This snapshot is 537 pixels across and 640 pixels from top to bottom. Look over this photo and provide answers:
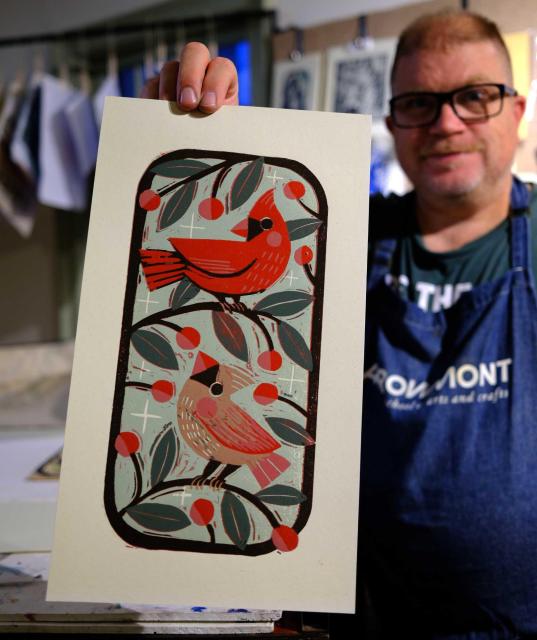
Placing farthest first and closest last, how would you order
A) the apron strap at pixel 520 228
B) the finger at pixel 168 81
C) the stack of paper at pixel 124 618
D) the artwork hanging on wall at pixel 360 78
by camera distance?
the artwork hanging on wall at pixel 360 78
the apron strap at pixel 520 228
the finger at pixel 168 81
the stack of paper at pixel 124 618

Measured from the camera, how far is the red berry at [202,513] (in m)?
0.44

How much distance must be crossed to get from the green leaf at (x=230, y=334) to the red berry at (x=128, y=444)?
0.10 metres

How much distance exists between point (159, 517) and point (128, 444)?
0.06m

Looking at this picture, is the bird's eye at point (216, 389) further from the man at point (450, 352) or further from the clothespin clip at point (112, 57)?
the clothespin clip at point (112, 57)

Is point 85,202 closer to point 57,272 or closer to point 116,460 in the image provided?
point 57,272

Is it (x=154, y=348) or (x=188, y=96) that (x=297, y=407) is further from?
(x=188, y=96)

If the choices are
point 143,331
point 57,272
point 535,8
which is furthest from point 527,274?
point 57,272

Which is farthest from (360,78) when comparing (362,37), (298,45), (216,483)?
(216,483)

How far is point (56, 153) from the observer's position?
1.50 meters

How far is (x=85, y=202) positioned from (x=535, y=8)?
3.84 ft

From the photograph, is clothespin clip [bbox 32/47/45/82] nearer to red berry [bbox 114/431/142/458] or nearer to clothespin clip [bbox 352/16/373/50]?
clothespin clip [bbox 352/16/373/50]

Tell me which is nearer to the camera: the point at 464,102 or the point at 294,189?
the point at 294,189

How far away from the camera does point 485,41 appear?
2.73ft

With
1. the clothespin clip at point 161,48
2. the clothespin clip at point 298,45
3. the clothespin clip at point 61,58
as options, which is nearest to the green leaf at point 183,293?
the clothespin clip at point 298,45
